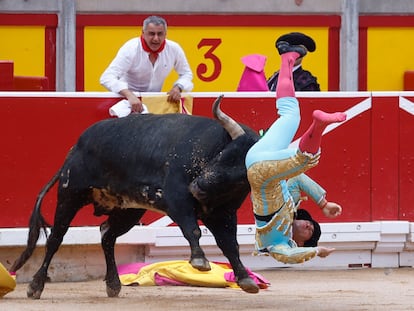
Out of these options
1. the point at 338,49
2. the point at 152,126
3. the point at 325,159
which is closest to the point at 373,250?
the point at 325,159

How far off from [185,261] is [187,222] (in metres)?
2.02

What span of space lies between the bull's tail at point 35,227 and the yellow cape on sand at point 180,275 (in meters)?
0.94

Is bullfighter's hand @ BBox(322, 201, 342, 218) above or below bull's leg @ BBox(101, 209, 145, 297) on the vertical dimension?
above

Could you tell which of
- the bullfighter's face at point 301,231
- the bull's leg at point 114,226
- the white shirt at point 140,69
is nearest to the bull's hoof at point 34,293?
the bull's leg at point 114,226

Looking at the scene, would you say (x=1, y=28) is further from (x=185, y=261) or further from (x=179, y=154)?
(x=179, y=154)

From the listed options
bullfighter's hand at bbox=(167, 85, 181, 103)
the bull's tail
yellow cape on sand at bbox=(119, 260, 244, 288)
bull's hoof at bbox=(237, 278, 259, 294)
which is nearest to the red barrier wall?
bullfighter's hand at bbox=(167, 85, 181, 103)

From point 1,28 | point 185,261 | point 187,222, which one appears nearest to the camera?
point 187,222

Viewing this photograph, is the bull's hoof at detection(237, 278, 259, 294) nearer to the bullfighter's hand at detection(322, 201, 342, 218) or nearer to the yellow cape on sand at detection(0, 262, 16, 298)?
the bullfighter's hand at detection(322, 201, 342, 218)

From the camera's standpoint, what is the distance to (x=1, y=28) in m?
16.4

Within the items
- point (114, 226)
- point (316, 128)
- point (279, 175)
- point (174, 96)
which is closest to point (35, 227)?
point (114, 226)

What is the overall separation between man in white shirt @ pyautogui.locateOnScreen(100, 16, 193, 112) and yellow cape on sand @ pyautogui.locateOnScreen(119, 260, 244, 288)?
3.66 feet

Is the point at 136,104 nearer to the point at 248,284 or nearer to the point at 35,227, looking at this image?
the point at 35,227

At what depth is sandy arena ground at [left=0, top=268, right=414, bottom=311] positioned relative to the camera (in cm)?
969

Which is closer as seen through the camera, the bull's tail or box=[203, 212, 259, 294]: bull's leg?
box=[203, 212, 259, 294]: bull's leg
